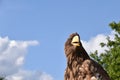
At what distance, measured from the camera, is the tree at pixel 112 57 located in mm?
35094

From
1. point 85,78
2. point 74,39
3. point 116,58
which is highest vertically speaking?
point 116,58

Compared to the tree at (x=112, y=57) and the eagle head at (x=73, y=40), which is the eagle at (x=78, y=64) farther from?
the tree at (x=112, y=57)

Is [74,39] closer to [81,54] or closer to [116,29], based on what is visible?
[81,54]

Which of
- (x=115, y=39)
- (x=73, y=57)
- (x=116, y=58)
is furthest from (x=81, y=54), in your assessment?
(x=115, y=39)

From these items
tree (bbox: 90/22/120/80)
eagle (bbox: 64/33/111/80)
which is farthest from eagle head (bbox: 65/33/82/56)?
tree (bbox: 90/22/120/80)

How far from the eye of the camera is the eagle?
402 inches

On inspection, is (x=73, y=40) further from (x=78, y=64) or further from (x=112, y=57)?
(x=112, y=57)

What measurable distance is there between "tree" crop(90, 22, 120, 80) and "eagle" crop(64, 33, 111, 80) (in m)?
24.3

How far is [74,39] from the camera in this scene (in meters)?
10.3

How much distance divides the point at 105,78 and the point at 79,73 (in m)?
0.61

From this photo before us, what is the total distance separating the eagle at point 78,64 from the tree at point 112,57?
79.7 feet

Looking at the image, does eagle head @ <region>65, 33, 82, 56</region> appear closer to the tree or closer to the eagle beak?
the eagle beak

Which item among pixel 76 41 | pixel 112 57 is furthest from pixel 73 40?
pixel 112 57

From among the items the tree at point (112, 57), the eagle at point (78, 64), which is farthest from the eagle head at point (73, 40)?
the tree at point (112, 57)
